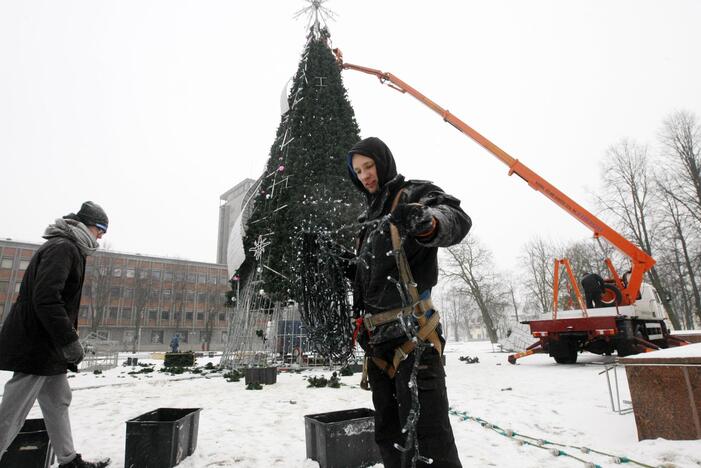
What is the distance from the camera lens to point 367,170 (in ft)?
7.23

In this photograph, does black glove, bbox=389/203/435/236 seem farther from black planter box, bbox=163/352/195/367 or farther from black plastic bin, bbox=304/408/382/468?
black planter box, bbox=163/352/195/367

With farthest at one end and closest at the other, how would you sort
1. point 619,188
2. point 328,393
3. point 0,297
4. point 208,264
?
point 208,264
point 0,297
point 619,188
point 328,393

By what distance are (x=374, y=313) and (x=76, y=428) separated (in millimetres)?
5352

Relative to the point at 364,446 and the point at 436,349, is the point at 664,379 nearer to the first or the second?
the point at 364,446

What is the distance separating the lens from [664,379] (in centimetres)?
384

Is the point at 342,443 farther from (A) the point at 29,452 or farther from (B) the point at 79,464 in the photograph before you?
(A) the point at 29,452

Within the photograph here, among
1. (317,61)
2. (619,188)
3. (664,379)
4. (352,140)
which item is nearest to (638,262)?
(664,379)

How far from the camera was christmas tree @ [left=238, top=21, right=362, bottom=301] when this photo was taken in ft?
39.2

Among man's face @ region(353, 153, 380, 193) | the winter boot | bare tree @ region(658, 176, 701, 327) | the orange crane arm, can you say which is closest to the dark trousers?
man's face @ region(353, 153, 380, 193)

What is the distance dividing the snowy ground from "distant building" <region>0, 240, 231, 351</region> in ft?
136

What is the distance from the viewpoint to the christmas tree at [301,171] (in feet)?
39.2

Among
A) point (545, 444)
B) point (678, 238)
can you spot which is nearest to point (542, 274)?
point (678, 238)

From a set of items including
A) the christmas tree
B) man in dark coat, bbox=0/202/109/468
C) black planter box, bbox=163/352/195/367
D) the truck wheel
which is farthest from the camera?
black planter box, bbox=163/352/195/367

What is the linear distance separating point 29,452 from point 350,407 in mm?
4209
